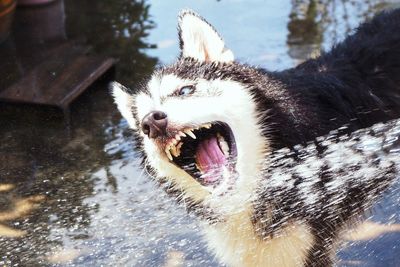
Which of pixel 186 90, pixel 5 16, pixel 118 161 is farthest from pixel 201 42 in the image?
pixel 5 16

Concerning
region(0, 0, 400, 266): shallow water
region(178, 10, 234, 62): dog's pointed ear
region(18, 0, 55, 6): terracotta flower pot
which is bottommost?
region(0, 0, 400, 266): shallow water

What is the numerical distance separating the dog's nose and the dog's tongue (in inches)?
10.3

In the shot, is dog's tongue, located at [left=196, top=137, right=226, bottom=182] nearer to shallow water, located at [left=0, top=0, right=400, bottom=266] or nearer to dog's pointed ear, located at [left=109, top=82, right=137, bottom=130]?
dog's pointed ear, located at [left=109, top=82, right=137, bottom=130]

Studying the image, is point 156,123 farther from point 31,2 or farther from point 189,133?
point 31,2

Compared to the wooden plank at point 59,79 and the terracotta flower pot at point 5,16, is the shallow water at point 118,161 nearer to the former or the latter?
the wooden plank at point 59,79

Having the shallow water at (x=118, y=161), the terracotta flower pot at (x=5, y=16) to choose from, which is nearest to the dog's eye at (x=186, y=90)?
the shallow water at (x=118, y=161)

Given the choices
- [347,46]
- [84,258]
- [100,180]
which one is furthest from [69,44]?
[347,46]

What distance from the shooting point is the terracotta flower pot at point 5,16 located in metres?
6.14

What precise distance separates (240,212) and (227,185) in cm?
17

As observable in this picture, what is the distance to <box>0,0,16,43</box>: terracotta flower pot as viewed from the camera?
6.14 meters

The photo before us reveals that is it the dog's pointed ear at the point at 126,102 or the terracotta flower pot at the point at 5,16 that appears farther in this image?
the terracotta flower pot at the point at 5,16

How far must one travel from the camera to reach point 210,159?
2861mm

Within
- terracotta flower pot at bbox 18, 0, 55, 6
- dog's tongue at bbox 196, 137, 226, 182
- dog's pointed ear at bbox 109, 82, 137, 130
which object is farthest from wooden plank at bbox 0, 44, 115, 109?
dog's tongue at bbox 196, 137, 226, 182

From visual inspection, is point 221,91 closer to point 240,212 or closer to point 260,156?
point 260,156
